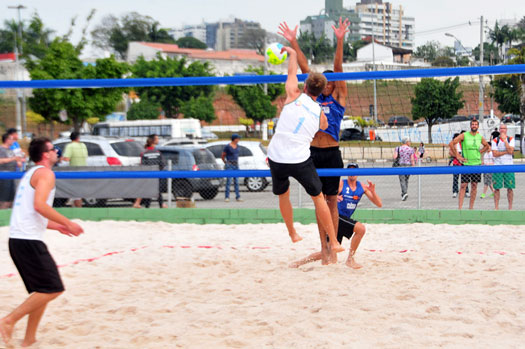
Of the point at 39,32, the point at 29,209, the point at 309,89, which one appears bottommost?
the point at 29,209

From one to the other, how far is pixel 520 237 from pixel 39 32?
92.6 feet

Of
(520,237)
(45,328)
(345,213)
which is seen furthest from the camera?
(520,237)

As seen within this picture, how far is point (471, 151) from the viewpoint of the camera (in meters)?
9.58

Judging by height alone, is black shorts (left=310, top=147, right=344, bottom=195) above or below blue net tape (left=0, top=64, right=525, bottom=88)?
below

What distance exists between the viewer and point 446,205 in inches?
397

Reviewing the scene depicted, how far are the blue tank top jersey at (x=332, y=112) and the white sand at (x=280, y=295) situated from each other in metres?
1.36

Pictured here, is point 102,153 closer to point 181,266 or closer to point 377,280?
point 181,266

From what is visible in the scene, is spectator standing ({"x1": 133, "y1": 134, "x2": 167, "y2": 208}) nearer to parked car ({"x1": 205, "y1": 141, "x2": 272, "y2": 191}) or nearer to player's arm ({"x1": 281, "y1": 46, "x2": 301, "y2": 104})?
parked car ({"x1": 205, "y1": 141, "x2": 272, "y2": 191})

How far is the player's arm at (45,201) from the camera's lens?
399cm

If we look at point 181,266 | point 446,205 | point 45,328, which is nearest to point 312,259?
point 181,266

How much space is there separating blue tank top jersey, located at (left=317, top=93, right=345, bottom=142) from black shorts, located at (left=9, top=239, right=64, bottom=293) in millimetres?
2898

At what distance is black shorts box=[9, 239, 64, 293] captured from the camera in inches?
160

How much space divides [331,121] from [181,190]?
5.35 m

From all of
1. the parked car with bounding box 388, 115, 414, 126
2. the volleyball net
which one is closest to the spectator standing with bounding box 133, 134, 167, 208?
the volleyball net
